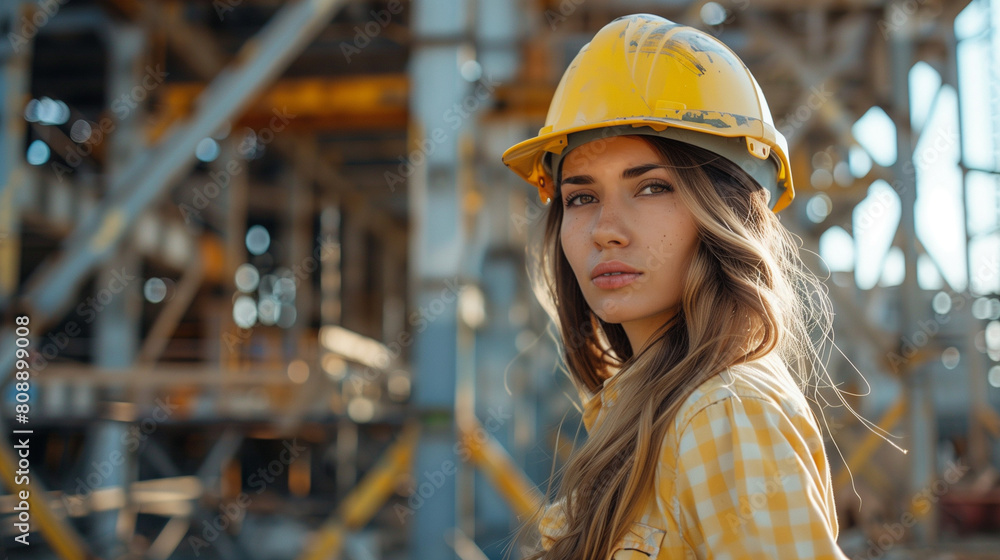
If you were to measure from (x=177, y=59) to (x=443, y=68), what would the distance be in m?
8.61

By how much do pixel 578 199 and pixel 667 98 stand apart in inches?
11.9

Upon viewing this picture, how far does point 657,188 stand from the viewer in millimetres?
1578

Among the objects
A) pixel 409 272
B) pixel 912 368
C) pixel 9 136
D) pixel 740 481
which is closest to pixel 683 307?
pixel 740 481

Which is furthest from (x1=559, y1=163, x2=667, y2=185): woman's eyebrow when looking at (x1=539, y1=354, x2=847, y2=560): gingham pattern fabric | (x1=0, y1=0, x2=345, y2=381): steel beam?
(x1=0, y1=0, x2=345, y2=381): steel beam

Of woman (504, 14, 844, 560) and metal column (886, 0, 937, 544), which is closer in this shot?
woman (504, 14, 844, 560)

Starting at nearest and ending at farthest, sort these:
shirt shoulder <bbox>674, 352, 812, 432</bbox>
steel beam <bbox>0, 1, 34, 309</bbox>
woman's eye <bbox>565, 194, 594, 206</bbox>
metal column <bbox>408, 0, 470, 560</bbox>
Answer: shirt shoulder <bbox>674, 352, 812, 432</bbox> < woman's eye <bbox>565, 194, 594, 206</bbox> < metal column <bbox>408, 0, 470, 560</bbox> < steel beam <bbox>0, 1, 34, 309</bbox>

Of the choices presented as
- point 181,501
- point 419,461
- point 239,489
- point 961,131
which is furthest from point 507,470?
point 239,489

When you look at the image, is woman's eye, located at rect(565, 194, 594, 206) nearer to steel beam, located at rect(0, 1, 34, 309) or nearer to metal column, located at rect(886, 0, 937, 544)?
steel beam, located at rect(0, 1, 34, 309)

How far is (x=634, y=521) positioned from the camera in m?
1.31

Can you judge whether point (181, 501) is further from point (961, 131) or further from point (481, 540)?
point (961, 131)

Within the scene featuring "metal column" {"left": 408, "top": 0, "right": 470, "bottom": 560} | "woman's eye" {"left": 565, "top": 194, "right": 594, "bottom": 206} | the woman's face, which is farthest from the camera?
"metal column" {"left": 408, "top": 0, "right": 470, "bottom": 560}

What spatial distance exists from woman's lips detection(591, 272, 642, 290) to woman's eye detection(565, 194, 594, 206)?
21 centimetres

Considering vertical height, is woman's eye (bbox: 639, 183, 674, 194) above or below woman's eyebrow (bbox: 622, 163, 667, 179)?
below

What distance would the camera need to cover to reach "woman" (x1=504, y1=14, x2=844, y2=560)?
1151mm
